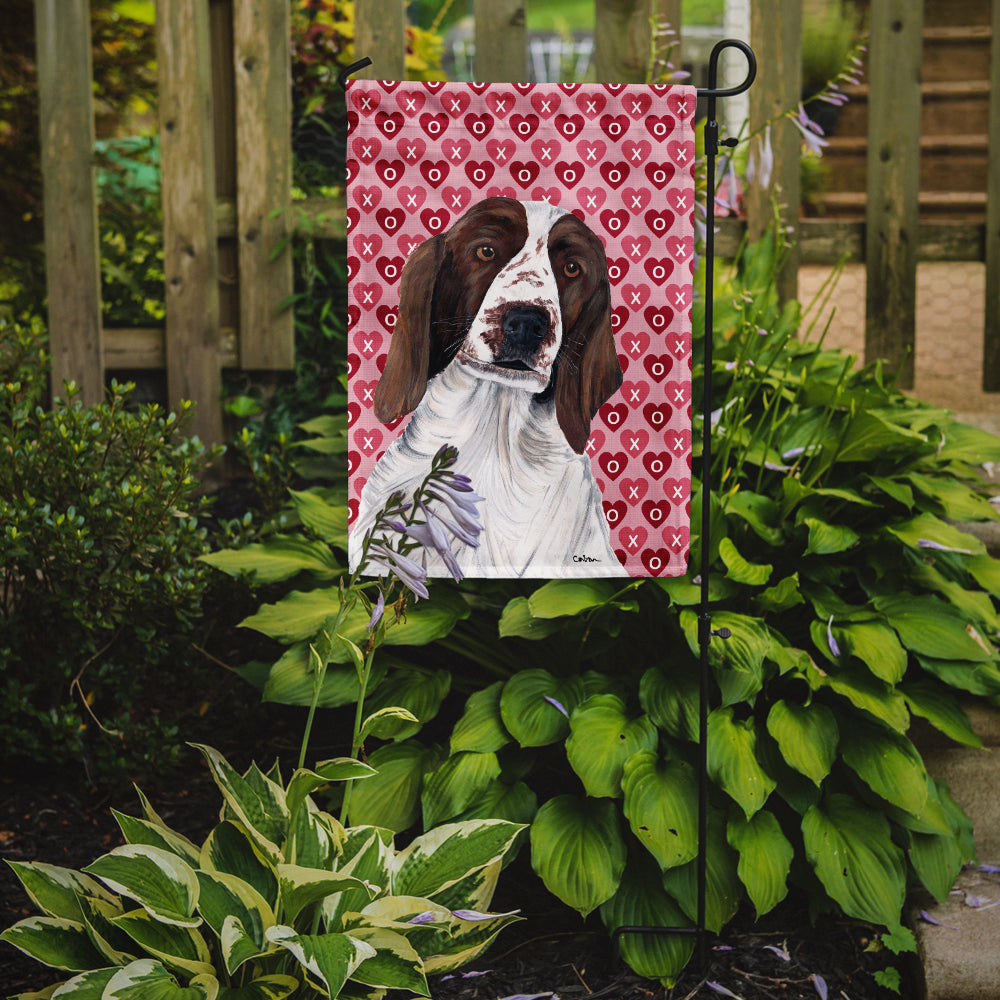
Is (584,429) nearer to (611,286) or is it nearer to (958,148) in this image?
(611,286)

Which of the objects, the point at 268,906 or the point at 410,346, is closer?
the point at 268,906

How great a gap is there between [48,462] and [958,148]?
18.7 feet

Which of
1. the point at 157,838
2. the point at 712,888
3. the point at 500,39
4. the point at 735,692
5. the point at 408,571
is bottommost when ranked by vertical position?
the point at 712,888

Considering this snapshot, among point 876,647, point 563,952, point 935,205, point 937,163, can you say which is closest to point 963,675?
point 876,647

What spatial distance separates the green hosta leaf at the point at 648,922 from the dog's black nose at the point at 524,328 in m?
1.06

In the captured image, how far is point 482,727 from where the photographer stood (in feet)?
6.73

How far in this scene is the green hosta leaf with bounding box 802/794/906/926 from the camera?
1909mm

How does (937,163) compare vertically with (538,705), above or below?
above

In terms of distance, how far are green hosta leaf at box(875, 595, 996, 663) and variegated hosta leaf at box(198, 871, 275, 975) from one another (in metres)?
1.41

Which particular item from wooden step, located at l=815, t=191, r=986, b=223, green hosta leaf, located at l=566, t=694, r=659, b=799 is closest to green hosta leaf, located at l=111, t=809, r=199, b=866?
green hosta leaf, located at l=566, t=694, r=659, b=799

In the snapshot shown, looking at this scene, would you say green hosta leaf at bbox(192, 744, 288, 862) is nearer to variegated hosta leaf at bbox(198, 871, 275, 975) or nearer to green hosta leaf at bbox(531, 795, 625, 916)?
variegated hosta leaf at bbox(198, 871, 275, 975)

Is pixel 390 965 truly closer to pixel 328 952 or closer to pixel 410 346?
pixel 328 952

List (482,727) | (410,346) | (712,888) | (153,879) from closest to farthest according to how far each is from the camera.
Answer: (153,879) < (410,346) < (712,888) < (482,727)

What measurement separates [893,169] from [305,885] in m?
3.09
